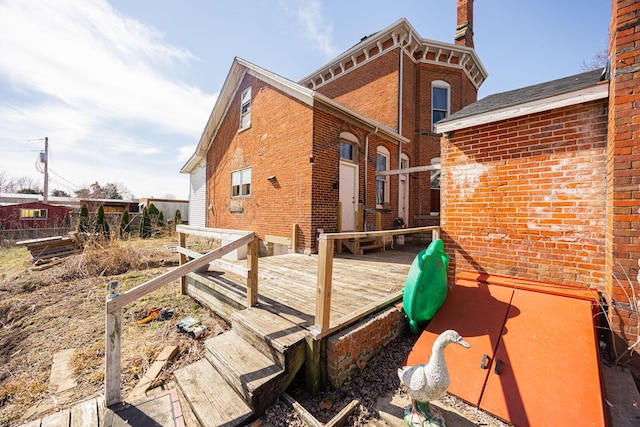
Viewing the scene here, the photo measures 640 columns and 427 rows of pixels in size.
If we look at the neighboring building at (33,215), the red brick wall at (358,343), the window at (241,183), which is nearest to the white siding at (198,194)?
the window at (241,183)

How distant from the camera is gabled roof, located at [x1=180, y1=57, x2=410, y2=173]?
7031 mm

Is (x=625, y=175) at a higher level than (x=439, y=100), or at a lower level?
lower

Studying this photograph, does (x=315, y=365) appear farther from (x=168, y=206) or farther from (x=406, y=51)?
(x=168, y=206)

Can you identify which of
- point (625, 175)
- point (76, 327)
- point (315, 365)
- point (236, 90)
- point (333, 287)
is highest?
point (236, 90)

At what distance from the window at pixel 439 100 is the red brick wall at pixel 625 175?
10.2 meters

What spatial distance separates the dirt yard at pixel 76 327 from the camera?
2955mm

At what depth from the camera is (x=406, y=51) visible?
427 inches

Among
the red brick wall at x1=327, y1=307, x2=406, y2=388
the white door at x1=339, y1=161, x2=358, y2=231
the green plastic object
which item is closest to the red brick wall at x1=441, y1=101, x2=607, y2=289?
the green plastic object

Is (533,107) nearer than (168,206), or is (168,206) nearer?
(533,107)

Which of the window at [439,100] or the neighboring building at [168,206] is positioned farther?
the neighboring building at [168,206]

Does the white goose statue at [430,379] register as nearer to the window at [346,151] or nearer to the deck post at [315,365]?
the deck post at [315,365]

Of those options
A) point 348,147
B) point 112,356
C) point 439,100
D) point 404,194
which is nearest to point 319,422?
point 112,356

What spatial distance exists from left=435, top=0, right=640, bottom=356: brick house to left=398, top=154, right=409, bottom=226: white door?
6988mm

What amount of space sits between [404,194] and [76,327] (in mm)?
11019
